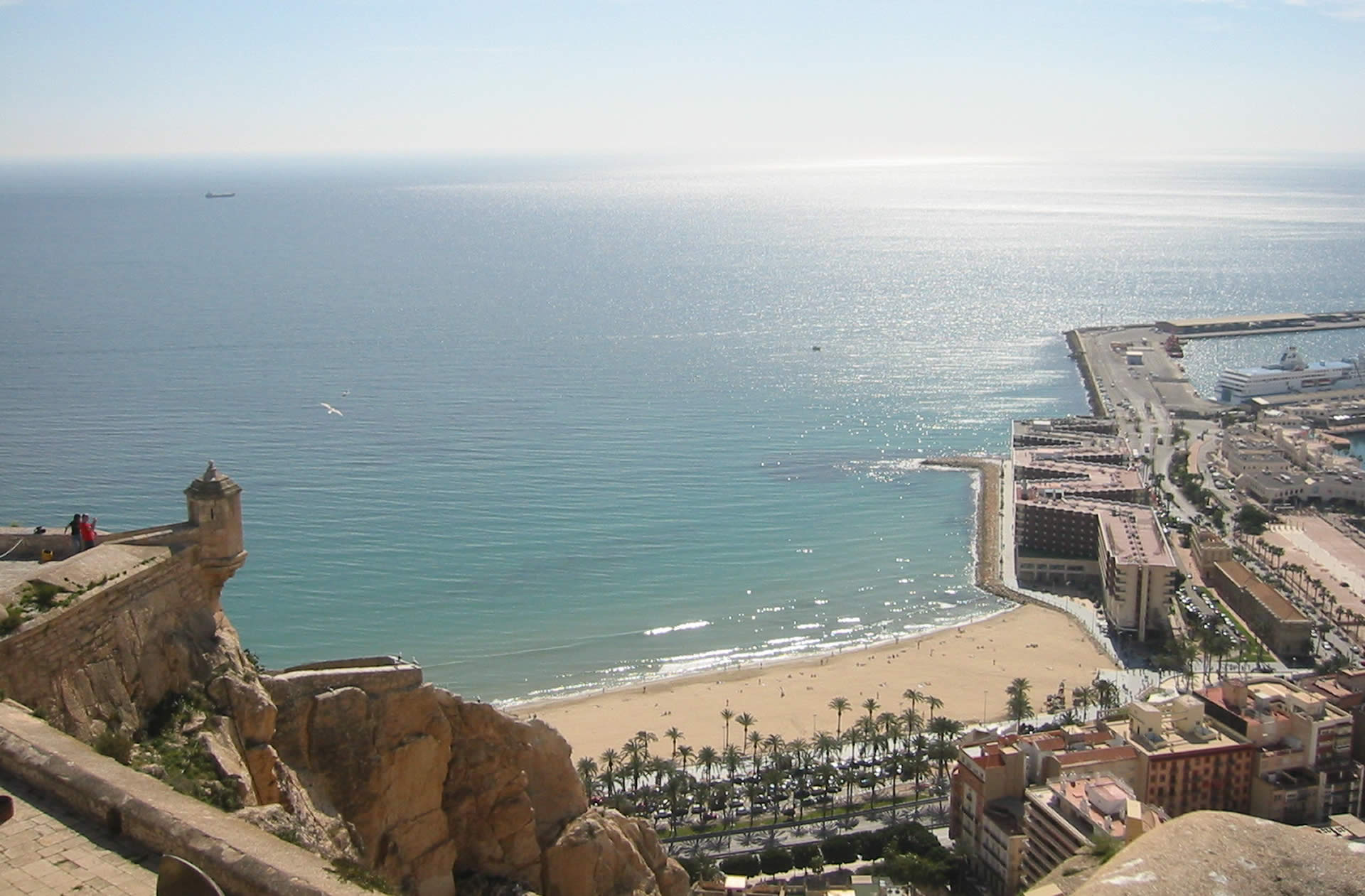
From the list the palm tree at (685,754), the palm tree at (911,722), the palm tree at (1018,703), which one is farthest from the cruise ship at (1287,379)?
the palm tree at (685,754)

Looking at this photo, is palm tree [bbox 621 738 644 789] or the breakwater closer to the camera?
palm tree [bbox 621 738 644 789]

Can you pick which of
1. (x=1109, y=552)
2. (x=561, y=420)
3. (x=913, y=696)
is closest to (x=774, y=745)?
(x=913, y=696)

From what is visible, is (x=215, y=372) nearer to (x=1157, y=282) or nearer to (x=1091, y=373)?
(x=1091, y=373)

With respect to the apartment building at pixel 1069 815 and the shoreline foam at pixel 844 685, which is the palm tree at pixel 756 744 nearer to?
the shoreline foam at pixel 844 685

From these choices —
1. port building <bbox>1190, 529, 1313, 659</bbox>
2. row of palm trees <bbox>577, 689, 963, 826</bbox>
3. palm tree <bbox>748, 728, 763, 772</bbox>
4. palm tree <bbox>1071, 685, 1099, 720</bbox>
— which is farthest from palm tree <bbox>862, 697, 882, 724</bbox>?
port building <bbox>1190, 529, 1313, 659</bbox>

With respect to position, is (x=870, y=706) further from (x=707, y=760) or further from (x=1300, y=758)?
(x=1300, y=758)

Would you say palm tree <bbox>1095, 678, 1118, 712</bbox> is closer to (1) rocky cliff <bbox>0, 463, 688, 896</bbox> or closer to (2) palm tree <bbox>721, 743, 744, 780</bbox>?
(2) palm tree <bbox>721, 743, 744, 780</bbox>
